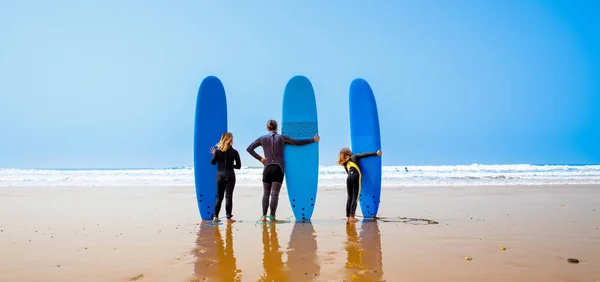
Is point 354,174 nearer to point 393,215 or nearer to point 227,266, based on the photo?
point 393,215

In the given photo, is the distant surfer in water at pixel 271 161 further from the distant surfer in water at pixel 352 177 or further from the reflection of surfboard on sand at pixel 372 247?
the reflection of surfboard on sand at pixel 372 247

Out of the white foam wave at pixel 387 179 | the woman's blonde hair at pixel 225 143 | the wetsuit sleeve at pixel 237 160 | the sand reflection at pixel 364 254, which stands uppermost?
the woman's blonde hair at pixel 225 143

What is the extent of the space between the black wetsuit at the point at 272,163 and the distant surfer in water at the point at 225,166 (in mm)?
261

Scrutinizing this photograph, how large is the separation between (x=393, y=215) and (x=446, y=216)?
0.74 m

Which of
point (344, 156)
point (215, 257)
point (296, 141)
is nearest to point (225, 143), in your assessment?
point (296, 141)

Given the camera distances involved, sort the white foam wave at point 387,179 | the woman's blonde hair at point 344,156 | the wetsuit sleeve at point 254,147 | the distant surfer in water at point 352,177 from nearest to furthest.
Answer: the distant surfer in water at point 352,177, the wetsuit sleeve at point 254,147, the woman's blonde hair at point 344,156, the white foam wave at point 387,179

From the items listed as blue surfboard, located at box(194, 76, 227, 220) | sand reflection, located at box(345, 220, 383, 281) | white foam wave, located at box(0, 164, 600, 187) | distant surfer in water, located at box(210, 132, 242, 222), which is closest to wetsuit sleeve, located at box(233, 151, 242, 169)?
distant surfer in water, located at box(210, 132, 242, 222)

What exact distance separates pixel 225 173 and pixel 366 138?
2.11 metres

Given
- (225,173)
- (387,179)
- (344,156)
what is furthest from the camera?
(387,179)

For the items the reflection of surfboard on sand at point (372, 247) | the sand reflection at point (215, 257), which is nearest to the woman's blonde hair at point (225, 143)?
the sand reflection at point (215, 257)

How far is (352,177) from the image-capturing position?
19.7ft

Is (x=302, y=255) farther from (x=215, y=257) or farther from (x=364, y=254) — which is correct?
(x=215, y=257)

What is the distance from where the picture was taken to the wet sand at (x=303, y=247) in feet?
9.96

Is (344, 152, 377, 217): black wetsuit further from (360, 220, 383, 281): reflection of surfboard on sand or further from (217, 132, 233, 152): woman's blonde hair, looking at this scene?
(217, 132, 233, 152): woman's blonde hair
